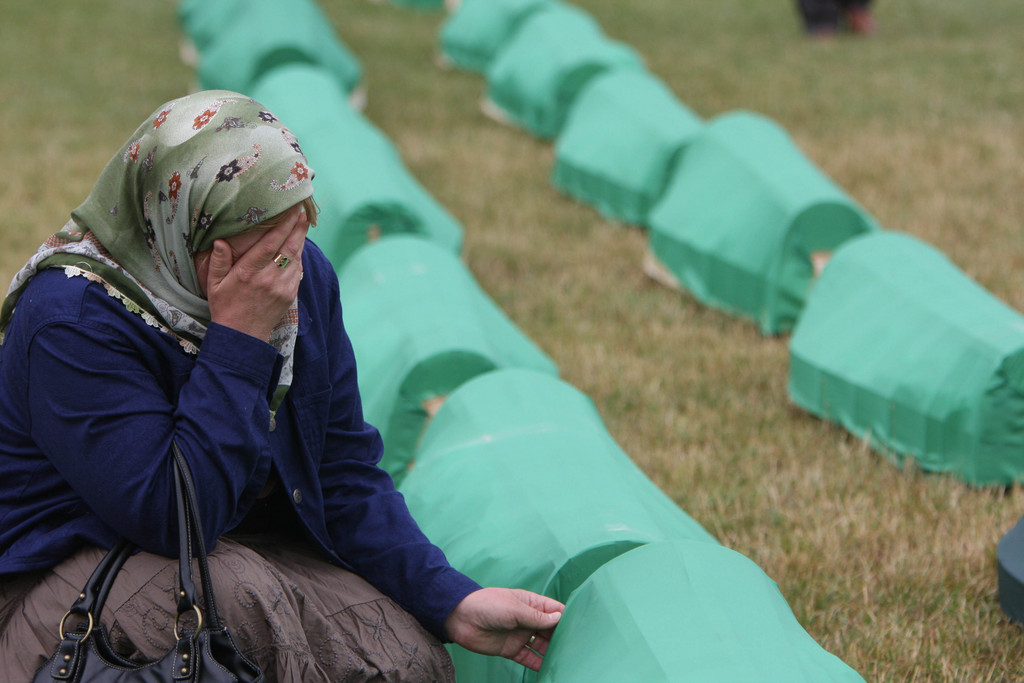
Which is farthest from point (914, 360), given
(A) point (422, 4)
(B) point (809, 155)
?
(A) point (422, 4)

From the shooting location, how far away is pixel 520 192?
18.9 ft

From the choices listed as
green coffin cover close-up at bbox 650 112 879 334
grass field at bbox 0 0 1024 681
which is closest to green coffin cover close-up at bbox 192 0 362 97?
grass field at bbox 0 0 1024 681

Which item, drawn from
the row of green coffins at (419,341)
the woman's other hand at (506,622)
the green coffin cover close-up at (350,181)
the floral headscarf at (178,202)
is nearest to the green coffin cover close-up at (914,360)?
the row of green coffins at (419,341)

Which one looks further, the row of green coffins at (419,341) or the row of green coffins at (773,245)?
the row of green coffins at (773,245)

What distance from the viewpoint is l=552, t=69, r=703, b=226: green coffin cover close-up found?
5.20m

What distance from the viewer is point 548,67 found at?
22.0 feet

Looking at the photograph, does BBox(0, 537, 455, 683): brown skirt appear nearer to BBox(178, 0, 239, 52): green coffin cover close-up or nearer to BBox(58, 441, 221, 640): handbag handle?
BBox(58, 441, 221, 640): handbag handle

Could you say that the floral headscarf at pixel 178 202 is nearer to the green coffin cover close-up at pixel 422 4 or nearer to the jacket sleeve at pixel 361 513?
the jacket sleeve at pixel 361 513

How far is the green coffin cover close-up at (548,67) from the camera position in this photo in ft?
21.6

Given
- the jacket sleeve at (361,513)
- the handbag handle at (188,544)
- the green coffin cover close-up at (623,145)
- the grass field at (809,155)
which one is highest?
the handbag handle at (188,544)

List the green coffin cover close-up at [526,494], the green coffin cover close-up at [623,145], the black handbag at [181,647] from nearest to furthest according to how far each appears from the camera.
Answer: the black handbag at [181,647], the green coffin cover close-up at [526,494], the green coffin cover close-up at [623,145]

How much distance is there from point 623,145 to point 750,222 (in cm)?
A: 129

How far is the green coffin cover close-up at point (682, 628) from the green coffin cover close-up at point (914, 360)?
138 centimetres

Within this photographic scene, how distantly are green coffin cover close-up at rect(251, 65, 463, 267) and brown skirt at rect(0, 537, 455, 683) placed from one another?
172 cm
